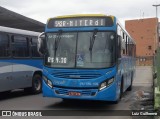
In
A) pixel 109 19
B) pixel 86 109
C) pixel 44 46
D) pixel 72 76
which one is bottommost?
pixel 86 109

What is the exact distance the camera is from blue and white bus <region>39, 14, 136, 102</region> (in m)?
11.5

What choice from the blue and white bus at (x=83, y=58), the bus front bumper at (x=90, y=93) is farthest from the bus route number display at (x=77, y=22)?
the bus front bumper at (x=90, y=93)

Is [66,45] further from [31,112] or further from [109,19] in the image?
[31,112]

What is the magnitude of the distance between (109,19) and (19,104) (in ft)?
15.1

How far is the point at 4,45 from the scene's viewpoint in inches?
580

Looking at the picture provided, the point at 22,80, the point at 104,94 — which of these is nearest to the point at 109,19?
the point at 104,94

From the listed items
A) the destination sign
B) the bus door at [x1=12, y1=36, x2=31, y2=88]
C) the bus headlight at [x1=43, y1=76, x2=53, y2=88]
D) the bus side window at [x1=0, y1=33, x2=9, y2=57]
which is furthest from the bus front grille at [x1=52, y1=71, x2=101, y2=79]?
the bus door at [x1=12, y1=36, x2=31, y2=88]

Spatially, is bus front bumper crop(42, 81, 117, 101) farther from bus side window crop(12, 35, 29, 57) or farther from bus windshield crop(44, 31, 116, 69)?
bus side window crop(12, 35, 29, 57)

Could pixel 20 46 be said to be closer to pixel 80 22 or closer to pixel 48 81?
pixel 48 81

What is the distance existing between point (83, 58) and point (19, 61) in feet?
16.0

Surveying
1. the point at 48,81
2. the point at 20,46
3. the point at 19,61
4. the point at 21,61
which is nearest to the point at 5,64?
the point at 19,61

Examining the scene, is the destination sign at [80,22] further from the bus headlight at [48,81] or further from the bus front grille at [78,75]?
the bus headlight at [48,81]

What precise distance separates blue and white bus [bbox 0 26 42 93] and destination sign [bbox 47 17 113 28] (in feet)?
10.1

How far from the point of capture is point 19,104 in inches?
539
